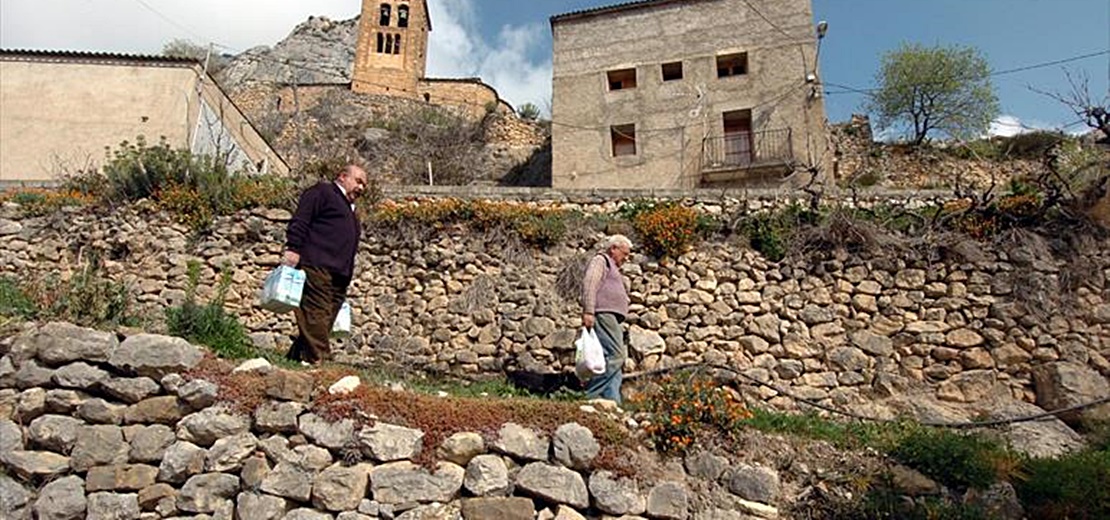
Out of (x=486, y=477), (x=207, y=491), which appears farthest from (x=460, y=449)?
(x=207, y=491)

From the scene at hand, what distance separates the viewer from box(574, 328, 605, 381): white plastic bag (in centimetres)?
514

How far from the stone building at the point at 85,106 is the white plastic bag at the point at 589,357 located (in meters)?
11.2

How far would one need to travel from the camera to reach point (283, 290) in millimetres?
4734

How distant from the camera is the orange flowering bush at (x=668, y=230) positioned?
848 centimetres

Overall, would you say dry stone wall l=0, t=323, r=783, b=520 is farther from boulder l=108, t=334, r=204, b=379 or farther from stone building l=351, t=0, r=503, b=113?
stone building l=351, t=0, r=503, b=113

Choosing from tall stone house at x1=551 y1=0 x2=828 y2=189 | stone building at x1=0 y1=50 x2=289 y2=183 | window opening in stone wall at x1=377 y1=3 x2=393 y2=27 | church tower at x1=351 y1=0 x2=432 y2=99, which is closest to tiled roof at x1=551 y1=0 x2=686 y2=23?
tall stone house at x1=551 y1=0 x2=828 y2=189

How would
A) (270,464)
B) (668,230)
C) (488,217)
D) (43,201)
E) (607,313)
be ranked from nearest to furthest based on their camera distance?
(270,464) < (607,313) < (668,230) < (488,217) < (43,201)

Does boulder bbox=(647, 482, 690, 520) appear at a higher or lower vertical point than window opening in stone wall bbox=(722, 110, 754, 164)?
lower

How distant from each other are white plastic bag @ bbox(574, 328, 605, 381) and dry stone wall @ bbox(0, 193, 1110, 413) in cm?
260

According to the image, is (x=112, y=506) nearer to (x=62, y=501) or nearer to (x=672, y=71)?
(x=62, y=501)

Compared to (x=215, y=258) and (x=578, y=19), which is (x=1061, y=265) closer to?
(x=215, y=258)

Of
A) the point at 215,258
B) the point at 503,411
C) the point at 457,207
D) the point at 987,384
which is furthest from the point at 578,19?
the point at 503,411

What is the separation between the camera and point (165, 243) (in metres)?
8.89

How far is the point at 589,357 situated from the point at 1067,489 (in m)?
3.21
